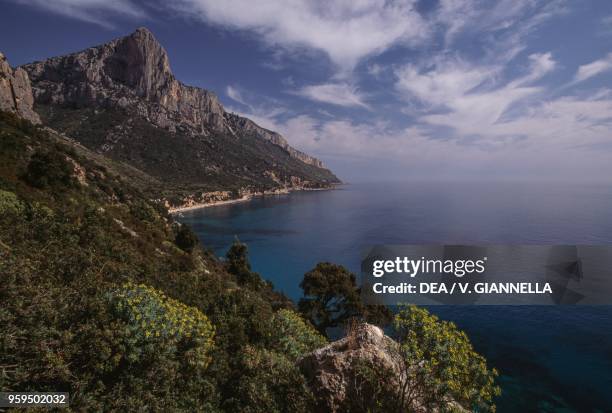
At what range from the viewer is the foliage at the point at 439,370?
677 cm

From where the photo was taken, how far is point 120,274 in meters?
9.66

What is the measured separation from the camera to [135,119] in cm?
15262

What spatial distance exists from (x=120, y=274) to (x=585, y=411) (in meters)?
27.1

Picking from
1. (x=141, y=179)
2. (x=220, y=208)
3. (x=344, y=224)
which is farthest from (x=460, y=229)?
(x=141, y=179)

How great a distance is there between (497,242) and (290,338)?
66189 mm

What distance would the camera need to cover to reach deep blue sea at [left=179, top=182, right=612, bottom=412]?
21.1 m

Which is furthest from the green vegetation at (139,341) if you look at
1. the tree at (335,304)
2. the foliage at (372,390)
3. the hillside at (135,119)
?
the hillside at (135,119)

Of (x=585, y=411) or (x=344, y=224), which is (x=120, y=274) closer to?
(x=585, y=411)

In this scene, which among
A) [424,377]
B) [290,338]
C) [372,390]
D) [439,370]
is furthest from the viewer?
[290,338]

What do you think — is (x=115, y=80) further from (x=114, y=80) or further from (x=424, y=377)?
(x=424, y=377)

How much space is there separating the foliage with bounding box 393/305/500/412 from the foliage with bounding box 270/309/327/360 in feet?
15.5

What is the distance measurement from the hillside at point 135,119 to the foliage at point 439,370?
103906 millimetres

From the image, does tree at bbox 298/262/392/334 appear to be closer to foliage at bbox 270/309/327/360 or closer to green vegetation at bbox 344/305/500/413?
foliage at bbox 270/309/327/360

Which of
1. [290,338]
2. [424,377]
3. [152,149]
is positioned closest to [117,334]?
[290,338]
